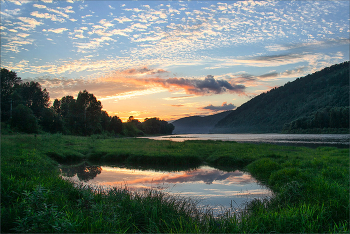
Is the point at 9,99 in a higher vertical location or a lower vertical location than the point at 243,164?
higher

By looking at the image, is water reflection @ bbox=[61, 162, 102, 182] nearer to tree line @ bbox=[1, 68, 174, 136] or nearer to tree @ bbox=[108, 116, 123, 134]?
tree line @ bbox=[1, 68, 174, 136]

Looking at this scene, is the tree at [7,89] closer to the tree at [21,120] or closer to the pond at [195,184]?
the tree at [21,120]

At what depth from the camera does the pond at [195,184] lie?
10445 millimetres

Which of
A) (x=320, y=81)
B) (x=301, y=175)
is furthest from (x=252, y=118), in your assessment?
(x=301, y=175)

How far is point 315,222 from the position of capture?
20.2 feet

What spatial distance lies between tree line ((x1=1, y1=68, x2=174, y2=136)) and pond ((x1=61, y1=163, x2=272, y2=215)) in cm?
3358

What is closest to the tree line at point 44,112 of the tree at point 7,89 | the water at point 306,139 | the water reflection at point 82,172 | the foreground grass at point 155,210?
the tree at point 7,89

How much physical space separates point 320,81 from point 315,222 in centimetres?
19201

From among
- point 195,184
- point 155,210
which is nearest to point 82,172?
point 195,184

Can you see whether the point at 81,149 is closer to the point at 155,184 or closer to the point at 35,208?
the point at 155,184

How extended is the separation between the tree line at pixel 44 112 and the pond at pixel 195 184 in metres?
33.6

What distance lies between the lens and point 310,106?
144 meters

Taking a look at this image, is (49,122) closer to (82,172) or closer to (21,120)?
(21,120)

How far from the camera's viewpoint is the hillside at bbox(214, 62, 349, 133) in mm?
90062
